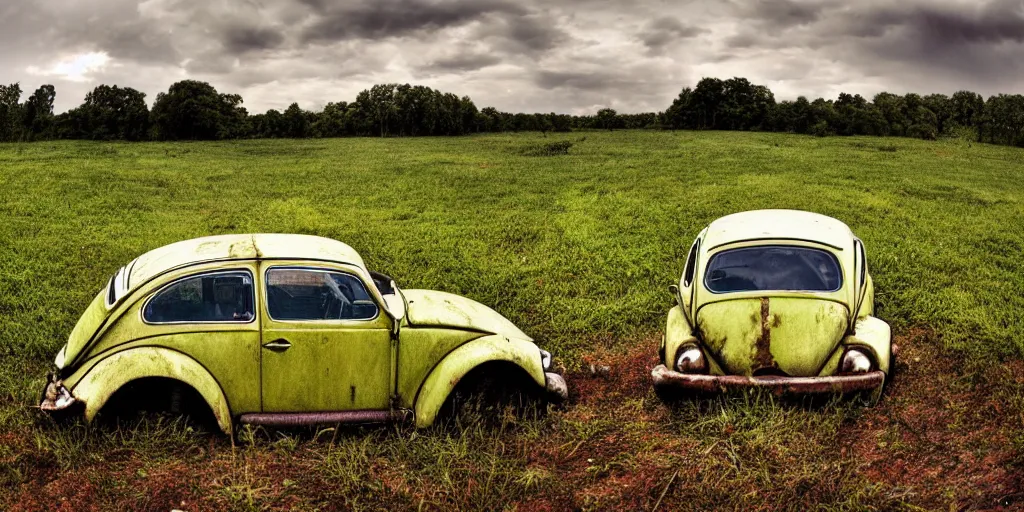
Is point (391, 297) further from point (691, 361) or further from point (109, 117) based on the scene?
point (109, 117)

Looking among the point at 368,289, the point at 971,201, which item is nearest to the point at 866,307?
the point at 368,289

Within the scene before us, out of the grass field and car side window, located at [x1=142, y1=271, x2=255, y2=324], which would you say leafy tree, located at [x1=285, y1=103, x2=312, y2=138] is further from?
car side window, located at [x1=142, y1=271, x2=255, y2=324]

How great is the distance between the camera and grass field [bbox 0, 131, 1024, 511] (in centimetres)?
473

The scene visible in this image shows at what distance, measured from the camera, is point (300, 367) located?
5332 millimetres

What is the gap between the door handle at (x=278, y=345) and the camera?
17.2 ft

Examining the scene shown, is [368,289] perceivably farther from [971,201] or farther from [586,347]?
[971,201]

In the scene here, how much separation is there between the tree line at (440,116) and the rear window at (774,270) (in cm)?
4608

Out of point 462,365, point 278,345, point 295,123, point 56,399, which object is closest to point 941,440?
point 462,365

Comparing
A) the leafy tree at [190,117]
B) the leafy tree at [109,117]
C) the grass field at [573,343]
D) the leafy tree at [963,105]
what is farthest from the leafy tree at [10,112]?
the leafy tree at [963,105]

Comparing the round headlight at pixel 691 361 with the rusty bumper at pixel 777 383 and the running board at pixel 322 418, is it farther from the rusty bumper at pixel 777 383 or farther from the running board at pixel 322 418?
the running board at pixel 322 418

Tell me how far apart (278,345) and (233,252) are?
2.85 ft

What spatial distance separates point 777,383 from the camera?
5680 mm

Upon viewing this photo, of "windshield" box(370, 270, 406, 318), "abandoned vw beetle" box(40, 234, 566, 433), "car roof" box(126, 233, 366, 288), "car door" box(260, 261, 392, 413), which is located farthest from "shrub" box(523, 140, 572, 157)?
"car door" box(260, 261, 392, 413)

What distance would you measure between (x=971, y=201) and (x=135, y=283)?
60.6 feet
